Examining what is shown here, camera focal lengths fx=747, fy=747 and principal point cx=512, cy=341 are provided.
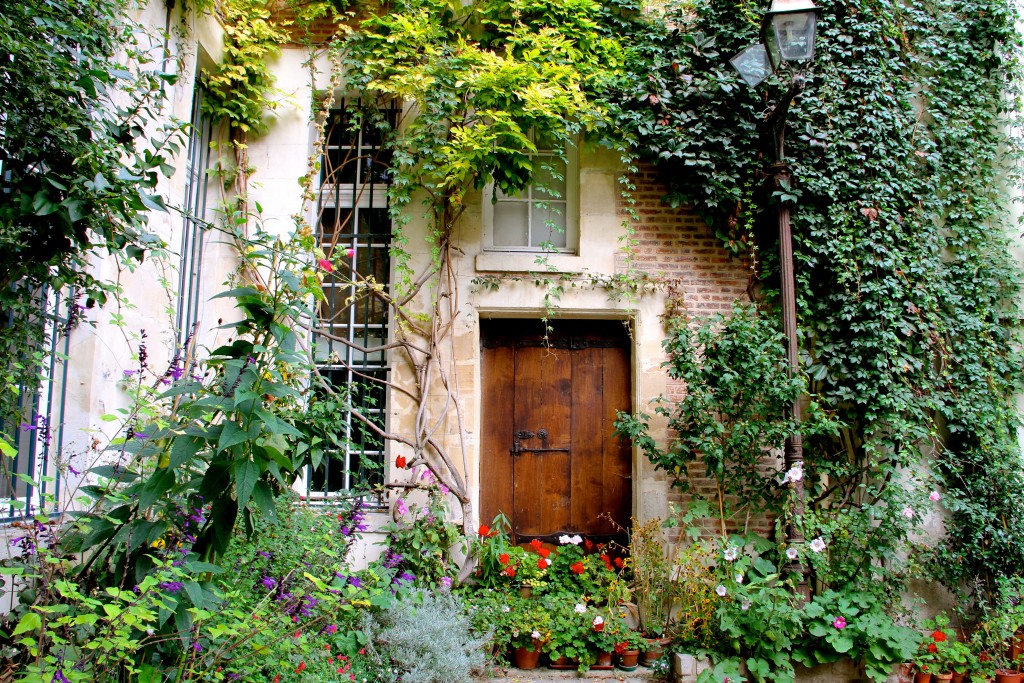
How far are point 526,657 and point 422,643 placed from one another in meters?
0.92

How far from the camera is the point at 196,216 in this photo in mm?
5387

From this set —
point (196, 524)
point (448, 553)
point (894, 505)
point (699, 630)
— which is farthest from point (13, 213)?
point (894, 505)

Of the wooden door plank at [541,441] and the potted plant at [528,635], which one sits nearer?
the potted plant at [528,635]

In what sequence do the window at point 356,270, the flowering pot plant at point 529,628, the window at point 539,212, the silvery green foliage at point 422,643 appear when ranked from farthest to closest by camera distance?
the window at point 539,212 → the window at point 356,270 → the flowering pot plant at point 529,628 → the silvery green foliage at point 422,643

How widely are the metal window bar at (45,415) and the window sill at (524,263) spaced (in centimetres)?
283

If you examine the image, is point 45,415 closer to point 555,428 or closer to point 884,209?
point 555,428

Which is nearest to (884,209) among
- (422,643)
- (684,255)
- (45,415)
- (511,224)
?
(684,255)

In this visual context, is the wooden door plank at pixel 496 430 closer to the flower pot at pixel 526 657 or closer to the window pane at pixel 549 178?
the flower pot at pixel 526 657

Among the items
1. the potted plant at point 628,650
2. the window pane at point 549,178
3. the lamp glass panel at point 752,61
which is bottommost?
the potted plant at point 628,650

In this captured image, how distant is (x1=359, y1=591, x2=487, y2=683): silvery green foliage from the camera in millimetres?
4117

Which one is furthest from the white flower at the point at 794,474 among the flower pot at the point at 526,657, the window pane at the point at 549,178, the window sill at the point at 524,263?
the window pane at the point at 549,178

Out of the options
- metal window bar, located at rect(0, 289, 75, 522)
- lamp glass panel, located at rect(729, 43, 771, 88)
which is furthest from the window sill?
metal window bar, located at rect(0, 289, 75, 522)

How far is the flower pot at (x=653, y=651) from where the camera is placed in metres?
4.86

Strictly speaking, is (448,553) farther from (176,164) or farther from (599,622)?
(176,164)
